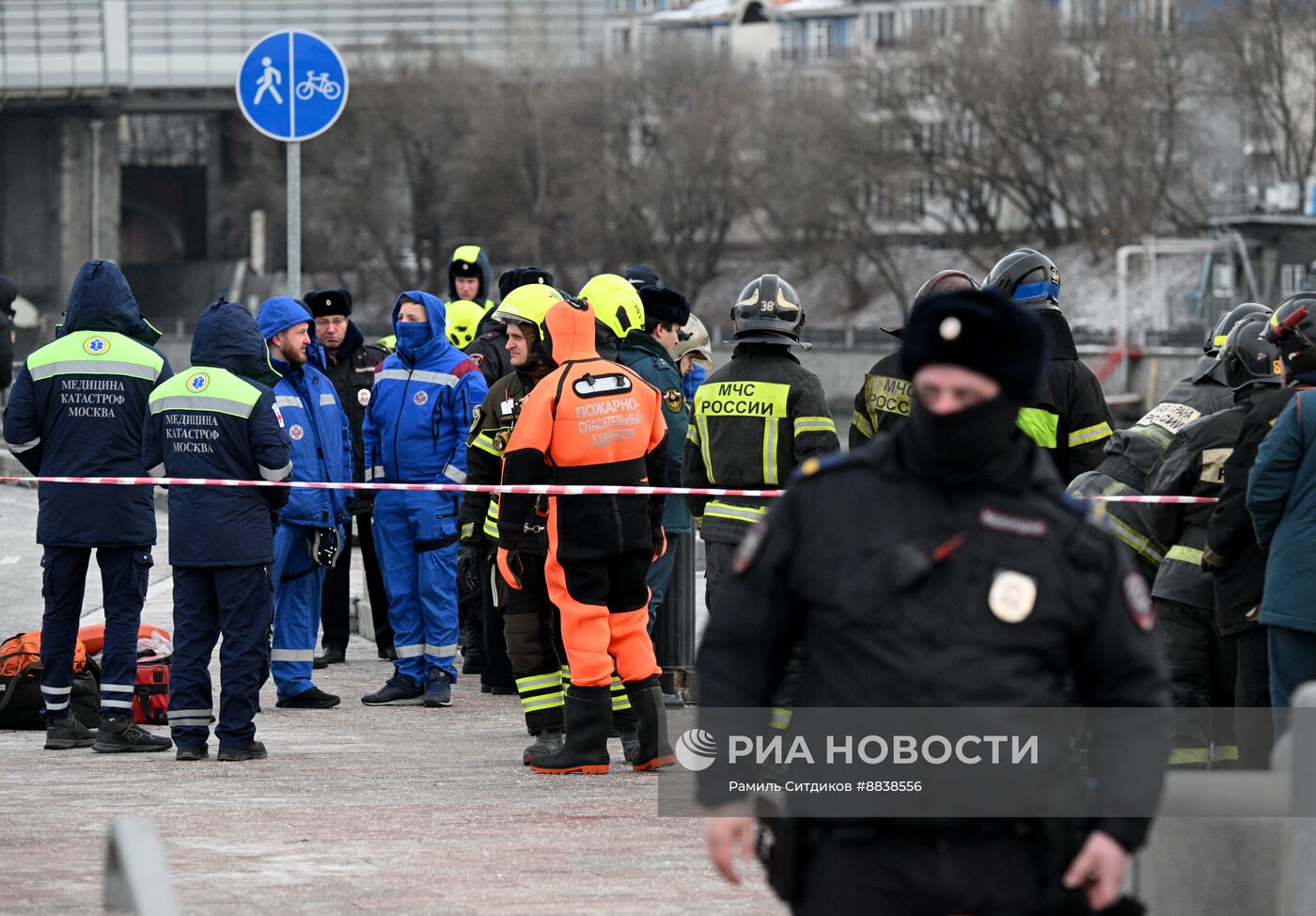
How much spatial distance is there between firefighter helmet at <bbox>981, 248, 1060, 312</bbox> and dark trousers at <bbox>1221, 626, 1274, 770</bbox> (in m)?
1.78

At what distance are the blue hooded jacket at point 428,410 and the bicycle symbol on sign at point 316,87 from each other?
2.85m

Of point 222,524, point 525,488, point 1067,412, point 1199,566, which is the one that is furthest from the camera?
point 222,524

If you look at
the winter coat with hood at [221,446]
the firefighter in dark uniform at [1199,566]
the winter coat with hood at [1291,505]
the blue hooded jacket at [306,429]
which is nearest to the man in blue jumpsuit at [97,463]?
the winter coat with hood at [221,446]

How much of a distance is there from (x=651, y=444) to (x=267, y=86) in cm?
537

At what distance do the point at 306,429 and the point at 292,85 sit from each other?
3328 millimetres

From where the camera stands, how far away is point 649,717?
8.57m

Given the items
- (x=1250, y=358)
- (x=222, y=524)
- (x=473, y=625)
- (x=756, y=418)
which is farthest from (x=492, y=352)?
(x=1250, y=358)

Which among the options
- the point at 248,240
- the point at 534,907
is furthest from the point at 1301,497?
the point at 248,240

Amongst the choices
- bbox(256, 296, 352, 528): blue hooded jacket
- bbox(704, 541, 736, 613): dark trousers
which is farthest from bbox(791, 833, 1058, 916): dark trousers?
bbox(256, 296, 352, 528): blue hooded jacket

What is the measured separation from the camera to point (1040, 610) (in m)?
3.84

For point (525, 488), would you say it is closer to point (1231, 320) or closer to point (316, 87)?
point (1231, 320)

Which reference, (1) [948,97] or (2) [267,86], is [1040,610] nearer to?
(2) [267,86]

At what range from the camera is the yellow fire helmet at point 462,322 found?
13.2 metres

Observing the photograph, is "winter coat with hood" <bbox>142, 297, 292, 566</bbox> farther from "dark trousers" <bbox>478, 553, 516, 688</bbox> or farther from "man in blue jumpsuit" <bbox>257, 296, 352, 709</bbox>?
"dark trousers" <bbox>478, 553, 516, 688</bbox>
